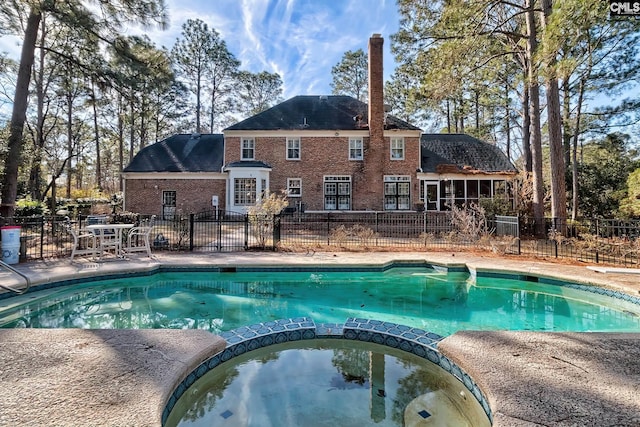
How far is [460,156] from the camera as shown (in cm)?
2223

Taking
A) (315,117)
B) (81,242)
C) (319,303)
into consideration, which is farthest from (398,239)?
(315,117)

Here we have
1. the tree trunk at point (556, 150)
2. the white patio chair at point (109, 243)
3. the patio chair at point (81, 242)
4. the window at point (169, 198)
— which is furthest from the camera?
the window at point (169, 198)

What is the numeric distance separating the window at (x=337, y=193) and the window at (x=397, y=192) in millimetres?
2443

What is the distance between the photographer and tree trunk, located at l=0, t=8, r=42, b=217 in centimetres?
1171

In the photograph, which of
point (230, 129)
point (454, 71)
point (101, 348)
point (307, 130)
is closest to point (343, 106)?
point (307, 130)

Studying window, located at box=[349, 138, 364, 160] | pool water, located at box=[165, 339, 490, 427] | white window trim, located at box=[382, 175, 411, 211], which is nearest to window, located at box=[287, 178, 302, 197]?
window, located at box=[349, 138, 364, 160]

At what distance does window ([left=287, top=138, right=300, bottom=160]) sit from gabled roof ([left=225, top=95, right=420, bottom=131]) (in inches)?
30.9

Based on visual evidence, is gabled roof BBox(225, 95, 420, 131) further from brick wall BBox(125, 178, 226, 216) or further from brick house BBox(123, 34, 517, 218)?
brick wall BBox(125, 178, 226, 216)

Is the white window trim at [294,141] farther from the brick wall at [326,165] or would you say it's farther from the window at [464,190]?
the window at [464,190]

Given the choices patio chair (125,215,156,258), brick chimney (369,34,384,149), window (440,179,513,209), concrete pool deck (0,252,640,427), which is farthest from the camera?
window (440,179,513,209)

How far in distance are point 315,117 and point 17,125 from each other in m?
15.3

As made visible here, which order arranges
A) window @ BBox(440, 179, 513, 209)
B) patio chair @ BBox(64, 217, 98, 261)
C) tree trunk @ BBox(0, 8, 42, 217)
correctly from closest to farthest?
patio chair @ BBox(64, 217, 98, 261), tree trunk @ BBox(0, 8, 42, 217), window @ BBox(440, 179, 513, 209)

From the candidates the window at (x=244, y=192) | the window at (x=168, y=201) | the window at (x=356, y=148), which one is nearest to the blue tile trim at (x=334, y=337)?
the window at (x=244, y=192)

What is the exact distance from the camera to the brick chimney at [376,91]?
2086 cm
